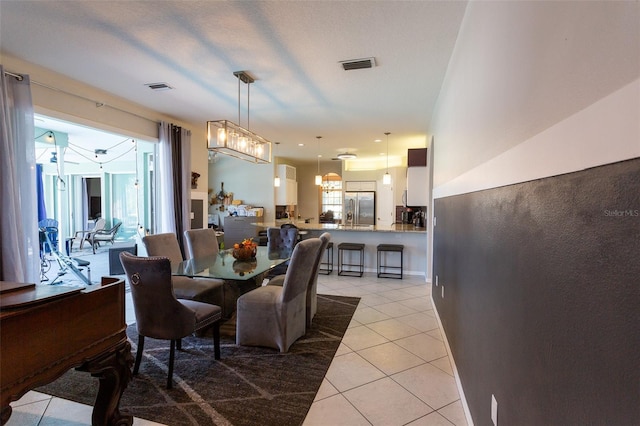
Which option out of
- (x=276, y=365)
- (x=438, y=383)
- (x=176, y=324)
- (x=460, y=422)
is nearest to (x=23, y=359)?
(x=176, y=324)

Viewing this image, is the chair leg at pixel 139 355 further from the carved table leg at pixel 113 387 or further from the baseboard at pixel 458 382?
the baseboard at pixel 458 382

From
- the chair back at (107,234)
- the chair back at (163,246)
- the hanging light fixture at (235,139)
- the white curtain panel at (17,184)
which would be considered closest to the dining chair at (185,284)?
the chair back at (163,246)

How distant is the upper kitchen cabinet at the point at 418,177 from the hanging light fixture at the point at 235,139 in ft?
10.5

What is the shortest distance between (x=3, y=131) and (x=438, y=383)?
428cm

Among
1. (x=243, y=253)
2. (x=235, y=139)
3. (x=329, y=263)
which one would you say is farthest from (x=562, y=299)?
(x=329, y=263)

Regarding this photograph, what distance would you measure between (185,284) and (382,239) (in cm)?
395

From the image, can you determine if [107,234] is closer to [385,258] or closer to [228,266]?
[228,266]

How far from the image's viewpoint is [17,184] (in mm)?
2926

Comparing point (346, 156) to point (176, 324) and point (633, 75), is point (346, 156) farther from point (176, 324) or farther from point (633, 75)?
point (633, 75)

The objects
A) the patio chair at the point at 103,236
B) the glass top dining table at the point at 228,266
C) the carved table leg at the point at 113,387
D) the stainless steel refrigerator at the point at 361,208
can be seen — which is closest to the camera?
the carved table leg at the point at 113,387

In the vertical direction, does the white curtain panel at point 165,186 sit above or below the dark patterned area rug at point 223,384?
above

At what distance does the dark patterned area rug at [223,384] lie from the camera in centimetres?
203

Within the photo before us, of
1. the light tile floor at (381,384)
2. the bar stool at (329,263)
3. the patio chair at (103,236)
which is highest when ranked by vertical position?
the patio chair at (103,236)

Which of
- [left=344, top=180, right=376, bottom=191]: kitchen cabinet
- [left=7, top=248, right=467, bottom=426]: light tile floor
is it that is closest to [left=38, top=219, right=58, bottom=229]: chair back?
[left=7, top=248, right=467, bottom=426]: light tile floor
